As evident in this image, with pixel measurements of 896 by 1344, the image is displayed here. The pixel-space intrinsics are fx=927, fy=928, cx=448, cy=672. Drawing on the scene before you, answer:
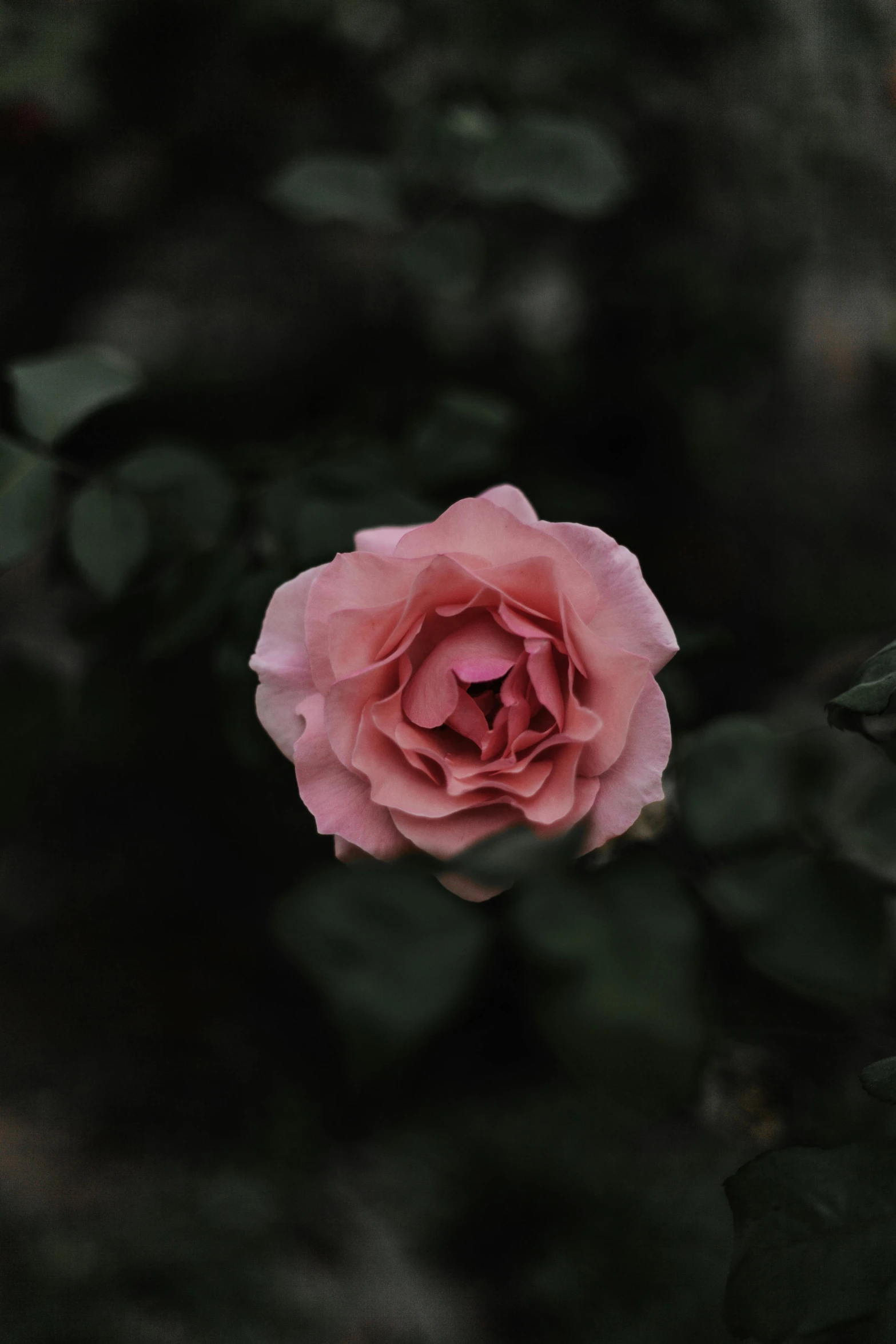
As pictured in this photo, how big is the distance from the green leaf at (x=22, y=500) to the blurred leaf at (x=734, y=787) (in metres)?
0.48

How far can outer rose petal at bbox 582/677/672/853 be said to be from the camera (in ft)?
1.49

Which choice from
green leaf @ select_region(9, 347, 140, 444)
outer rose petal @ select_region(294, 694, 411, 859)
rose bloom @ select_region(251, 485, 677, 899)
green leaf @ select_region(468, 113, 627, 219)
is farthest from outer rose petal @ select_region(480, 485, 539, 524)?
green leaf @ select_region(468, 113, 627, 219)

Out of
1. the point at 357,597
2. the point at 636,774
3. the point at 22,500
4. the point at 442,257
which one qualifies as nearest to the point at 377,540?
the point at 357,597

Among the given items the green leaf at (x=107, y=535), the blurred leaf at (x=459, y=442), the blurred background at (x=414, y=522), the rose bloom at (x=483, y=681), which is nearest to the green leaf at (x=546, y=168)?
the blurred background at (x=414, y=522)

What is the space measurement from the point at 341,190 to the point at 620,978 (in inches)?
34.5

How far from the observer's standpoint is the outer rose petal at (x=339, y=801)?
18.2 inches

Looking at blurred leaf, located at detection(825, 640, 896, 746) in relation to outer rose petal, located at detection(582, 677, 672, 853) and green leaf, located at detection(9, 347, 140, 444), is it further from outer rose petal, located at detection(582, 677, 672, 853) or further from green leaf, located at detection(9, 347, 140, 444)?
green leaf, located at detection(9, 347, 140, 444)

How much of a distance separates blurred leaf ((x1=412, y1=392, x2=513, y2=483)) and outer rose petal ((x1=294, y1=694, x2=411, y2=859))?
0.40 metres

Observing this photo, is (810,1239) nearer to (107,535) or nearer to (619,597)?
(619,597)

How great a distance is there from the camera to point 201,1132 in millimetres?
1140

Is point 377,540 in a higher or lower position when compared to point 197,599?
higher

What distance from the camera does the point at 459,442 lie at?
83cm

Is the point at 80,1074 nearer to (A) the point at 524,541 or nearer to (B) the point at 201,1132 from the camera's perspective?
(B) the point at 201,1132

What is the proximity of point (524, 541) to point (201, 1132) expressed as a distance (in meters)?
0.99
